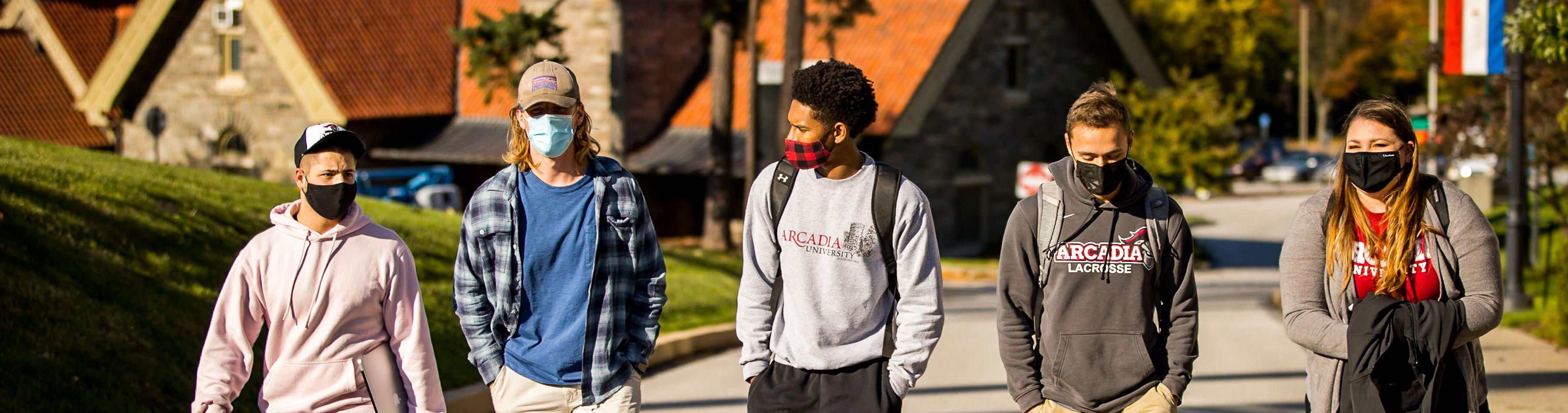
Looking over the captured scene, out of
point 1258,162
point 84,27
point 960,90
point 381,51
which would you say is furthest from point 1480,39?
point 1258,162

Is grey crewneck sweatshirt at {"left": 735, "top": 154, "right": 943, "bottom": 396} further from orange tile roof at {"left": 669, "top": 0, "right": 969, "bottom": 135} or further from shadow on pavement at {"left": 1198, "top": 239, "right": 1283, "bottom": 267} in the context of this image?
shadow on pavement at {"left": 1198, "top": 239, "right": 1283, "bottom": 267}

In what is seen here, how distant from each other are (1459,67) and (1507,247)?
211cm

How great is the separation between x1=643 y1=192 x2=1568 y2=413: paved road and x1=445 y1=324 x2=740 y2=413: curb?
20cm

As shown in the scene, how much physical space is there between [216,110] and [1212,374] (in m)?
22.7

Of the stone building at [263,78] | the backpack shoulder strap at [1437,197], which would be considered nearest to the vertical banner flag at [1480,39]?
the backpack shoulder strap at [1437,197]

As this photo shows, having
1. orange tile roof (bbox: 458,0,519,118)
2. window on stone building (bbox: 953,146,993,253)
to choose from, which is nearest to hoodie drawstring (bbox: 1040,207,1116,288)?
window on stone building (bbox: 953,146,993,253)

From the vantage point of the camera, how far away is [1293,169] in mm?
56219

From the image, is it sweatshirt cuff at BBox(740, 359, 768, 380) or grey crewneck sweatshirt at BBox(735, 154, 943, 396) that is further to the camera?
sweatshirt cuff at BBox(740, 359, 768, 380)

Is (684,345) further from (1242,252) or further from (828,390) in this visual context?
(1242,252)

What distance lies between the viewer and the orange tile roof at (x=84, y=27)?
33.0m

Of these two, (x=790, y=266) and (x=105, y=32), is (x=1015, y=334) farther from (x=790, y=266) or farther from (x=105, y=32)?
(x=105, y=32)

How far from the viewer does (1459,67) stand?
50.4 feet

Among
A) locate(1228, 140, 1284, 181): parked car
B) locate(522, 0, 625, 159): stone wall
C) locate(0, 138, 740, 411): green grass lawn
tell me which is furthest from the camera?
locate(1228, 140, 1284, 181): parked car

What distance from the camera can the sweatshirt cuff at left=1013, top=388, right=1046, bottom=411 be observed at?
4.63 metres
